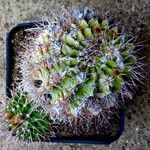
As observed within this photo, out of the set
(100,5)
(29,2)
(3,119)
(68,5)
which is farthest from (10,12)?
(3,119)

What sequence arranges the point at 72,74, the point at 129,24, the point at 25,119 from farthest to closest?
the point at 129,24, the point at 25,119, the point at 72,74

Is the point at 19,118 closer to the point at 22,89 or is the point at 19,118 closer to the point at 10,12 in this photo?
the point at 22,89


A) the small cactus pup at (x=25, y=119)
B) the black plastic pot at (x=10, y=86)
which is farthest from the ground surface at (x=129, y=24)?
the small cactus pup at (x=25, y=119)

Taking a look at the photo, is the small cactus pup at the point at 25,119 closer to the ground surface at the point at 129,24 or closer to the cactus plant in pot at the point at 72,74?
the cactus plant in pot at the point at 72,74

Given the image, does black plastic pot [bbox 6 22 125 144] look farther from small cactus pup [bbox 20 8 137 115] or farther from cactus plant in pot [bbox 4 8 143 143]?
small cactus pup [bbox 20 8 137 115]

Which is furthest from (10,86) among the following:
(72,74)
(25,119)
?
(72,74)

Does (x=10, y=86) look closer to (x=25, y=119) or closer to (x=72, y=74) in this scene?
(x=25, y=119)
